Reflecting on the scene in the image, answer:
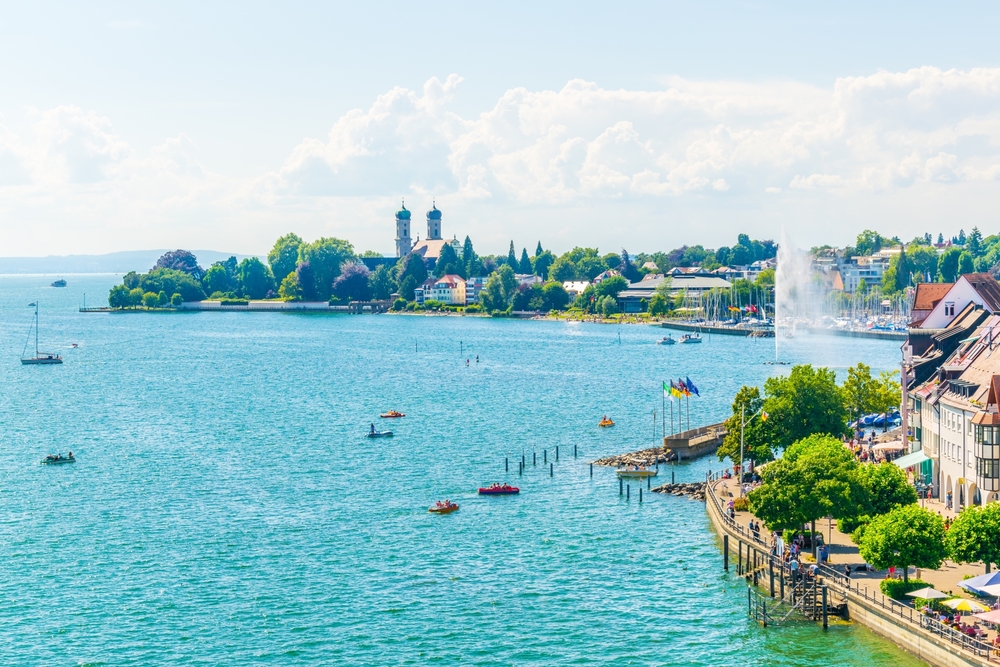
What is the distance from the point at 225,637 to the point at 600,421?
69.6m

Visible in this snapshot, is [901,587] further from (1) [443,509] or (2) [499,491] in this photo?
(2) [499,491]

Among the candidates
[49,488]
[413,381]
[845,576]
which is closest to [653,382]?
[413,381]

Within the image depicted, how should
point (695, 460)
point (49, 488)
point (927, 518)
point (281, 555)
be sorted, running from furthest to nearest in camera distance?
point (695, 460)
point (49, 488)
point (281, 555)
point (927, 518)

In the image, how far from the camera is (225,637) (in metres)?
57.6

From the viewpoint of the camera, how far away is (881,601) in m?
54.1

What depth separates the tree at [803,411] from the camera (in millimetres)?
83812

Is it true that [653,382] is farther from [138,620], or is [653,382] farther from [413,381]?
[138,620]

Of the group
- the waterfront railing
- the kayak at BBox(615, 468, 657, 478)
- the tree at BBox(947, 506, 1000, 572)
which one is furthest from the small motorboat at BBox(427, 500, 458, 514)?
the tree at BBox(947, 506, 1000, 572)

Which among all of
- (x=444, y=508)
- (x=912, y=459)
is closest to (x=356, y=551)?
(x=444, y=508)

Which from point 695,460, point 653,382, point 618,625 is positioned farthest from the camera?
point 653,382

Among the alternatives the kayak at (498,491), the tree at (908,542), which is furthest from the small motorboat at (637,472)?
the tree at (908,542)

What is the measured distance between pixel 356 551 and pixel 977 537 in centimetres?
3505

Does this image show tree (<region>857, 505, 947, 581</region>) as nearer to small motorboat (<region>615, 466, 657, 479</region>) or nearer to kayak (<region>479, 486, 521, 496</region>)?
kayak (<region>479, 486, 521, 496</region>)

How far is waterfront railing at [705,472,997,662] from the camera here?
47.1m
